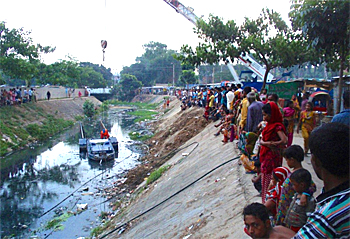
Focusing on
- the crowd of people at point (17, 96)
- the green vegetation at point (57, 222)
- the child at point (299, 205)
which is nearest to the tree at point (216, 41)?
the green vegetation at point (57, 222)

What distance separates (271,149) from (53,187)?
1368 centimetres

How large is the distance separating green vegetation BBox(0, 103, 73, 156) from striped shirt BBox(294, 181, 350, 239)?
22261 millimetres

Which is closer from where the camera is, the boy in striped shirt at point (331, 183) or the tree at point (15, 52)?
the boy in striped shirt at point (331, 183)

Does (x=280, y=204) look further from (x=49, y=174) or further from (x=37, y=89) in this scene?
(x=37, y=89)

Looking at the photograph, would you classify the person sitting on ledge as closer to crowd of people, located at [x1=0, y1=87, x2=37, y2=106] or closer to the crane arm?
the crane arm

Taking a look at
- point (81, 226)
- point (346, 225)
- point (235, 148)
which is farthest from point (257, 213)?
point (81, 226)

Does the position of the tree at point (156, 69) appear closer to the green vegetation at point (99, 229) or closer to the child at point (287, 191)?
the green vegetation at point (99, 229)

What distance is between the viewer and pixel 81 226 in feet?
36.6

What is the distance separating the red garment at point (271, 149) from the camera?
4.82 meters

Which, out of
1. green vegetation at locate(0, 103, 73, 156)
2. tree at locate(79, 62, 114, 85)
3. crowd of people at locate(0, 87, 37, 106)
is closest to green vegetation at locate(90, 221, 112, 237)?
green vegetation at locate(0, 103, 73, 156)

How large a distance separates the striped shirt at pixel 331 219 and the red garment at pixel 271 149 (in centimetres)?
313

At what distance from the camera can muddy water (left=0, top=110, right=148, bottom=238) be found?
451 inches

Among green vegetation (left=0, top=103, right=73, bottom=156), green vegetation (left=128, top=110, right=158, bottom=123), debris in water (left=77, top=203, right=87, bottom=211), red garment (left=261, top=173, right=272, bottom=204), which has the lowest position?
debris in water (left=77, top=203, right=87, bottom=211)

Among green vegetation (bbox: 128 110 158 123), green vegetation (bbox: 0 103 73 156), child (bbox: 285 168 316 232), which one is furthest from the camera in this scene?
green vegetation (bbox: 128 110 158 123)
